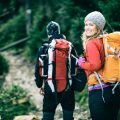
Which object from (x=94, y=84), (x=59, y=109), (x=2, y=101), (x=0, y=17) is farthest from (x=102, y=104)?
(x=0, y=17)

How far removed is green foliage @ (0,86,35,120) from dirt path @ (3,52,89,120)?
1.44 feet

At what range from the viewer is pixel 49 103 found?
720cm

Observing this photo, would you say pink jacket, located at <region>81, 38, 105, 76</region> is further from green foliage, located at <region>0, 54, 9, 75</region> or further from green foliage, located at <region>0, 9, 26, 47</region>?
green foliage, located at <region>0, 9, 26, 47</region>

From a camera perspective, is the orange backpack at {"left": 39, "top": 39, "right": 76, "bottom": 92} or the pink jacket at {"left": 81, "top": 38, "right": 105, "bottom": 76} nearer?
the pink jacket at {"left": 81, "top": 38, "right": 105, "bottom": 76}

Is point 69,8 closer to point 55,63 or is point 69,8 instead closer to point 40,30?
point 55,63

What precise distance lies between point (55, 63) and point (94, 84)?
1.69m

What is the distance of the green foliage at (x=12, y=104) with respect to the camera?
10.2 meters

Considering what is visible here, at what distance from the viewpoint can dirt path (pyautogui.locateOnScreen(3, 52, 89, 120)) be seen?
11.3 m

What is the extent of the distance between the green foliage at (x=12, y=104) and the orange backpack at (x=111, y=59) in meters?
4.95

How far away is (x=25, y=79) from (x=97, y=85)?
11.9 metres

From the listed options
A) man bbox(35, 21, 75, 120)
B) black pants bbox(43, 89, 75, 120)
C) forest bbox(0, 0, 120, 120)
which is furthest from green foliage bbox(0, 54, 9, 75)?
black pants bbox(43, 89, 75, 120)

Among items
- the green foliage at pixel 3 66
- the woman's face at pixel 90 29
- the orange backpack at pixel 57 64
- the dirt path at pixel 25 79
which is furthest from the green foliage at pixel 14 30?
the woman's face at pixel 90 29

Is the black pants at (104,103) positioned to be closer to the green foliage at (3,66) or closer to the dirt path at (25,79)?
the dirt path at (25,79)

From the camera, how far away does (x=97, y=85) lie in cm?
543
